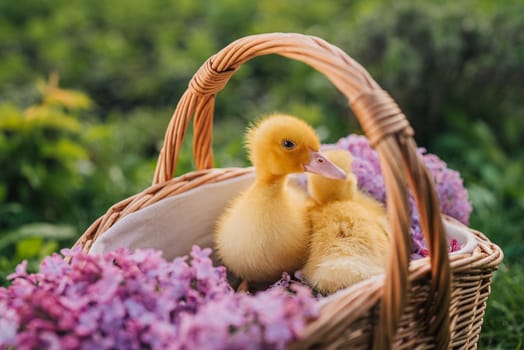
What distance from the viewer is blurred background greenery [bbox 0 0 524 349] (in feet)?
10.3

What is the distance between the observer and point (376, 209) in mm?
1815

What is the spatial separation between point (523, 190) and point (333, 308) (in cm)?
246

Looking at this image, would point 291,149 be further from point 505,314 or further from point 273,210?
point 505,314

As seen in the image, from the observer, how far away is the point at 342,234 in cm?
159

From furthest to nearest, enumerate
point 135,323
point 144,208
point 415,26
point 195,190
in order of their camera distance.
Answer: point 415,26 < point 195,190 < point 144,208 < point 135,323

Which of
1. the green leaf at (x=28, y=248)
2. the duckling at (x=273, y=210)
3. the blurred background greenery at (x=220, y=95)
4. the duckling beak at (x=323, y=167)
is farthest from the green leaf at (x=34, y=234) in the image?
the duckling beak at (x=323, y=167)

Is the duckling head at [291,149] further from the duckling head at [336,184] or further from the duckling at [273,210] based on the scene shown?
the duckling head at [336,184]

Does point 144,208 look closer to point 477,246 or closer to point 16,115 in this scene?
point 477,246

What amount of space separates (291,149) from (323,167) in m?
0.09

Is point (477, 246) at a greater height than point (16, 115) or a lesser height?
lesser

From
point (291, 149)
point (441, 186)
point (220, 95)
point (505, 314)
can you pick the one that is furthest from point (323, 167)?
point (220, 95)

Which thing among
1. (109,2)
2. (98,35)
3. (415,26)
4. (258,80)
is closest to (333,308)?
(415,26)

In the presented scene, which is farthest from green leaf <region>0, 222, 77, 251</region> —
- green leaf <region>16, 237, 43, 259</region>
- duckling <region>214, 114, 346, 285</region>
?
duckling <region>214, 114, 346, 285</region>

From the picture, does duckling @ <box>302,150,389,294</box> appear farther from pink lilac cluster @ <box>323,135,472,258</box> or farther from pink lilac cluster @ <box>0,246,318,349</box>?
pink lilac cluster @ <box>0,246,318,349</box>
